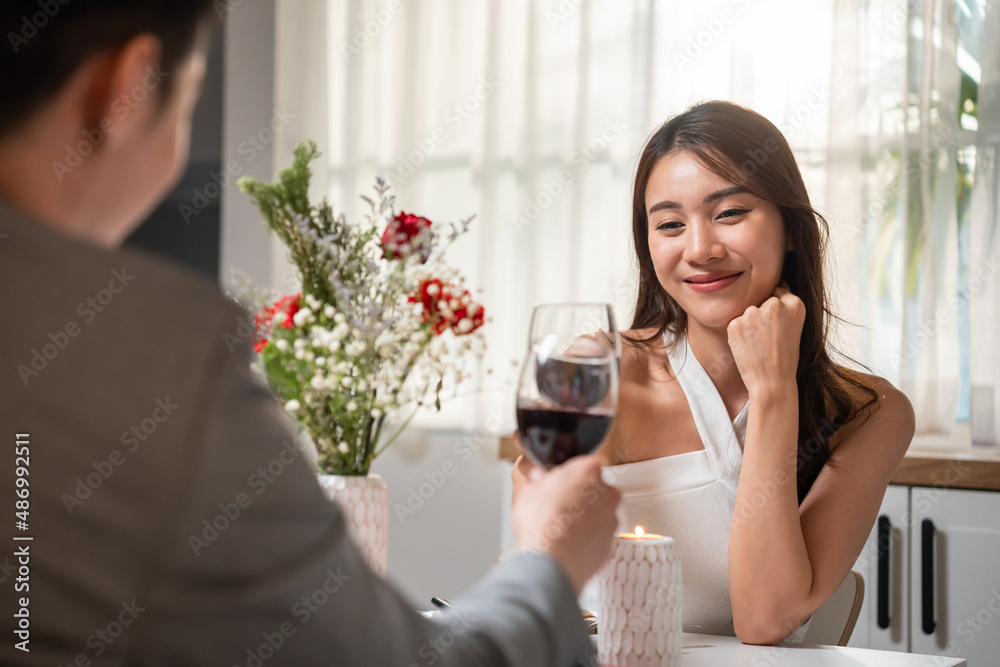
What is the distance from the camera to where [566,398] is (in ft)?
2.74

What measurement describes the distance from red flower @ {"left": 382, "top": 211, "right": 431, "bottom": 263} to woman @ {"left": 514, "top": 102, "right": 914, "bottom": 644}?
47 cm

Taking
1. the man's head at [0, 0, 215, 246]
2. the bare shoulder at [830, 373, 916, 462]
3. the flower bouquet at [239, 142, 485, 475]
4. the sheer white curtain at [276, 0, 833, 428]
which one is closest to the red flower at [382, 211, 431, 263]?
the flower bouquet at [239, 142, 485, 475]

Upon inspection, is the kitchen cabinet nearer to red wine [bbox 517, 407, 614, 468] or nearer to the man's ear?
red wine [bbox 517, 407, 614, 468]

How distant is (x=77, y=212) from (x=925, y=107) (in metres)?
2.74

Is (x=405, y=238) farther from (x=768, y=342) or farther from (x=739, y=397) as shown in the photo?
(x=739, y=397)

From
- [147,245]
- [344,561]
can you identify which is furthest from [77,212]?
[147,245]

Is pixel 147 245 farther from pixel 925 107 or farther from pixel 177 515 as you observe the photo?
pixel 177 515

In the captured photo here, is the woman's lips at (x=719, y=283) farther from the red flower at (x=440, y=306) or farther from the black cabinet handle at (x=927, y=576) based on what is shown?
the black cabinet handle at (x=927, y=576)

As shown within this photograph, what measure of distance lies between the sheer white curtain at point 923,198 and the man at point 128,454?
2561 mm

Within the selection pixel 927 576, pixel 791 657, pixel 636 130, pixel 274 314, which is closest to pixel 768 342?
pixel 791 657

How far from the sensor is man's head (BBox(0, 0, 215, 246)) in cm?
48

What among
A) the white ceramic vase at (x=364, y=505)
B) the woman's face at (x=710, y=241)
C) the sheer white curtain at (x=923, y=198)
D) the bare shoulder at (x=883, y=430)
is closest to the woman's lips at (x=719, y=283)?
the woman's face at (x=710, y=241)

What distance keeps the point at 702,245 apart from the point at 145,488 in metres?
1.45

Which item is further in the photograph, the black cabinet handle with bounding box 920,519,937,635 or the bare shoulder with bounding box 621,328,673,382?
the black cabinet handle with bounding box 920,519,937,635
